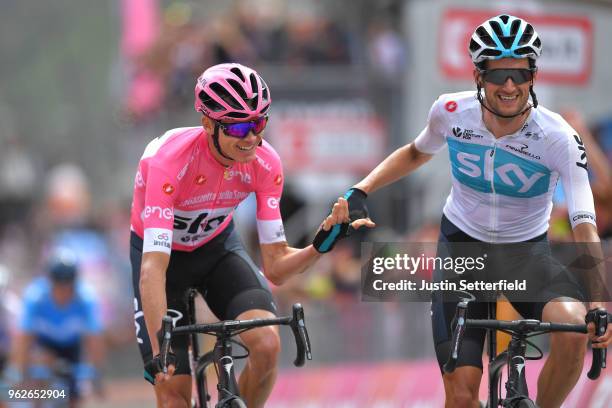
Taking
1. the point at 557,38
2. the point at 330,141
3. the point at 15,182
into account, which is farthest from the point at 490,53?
the point at 15,182

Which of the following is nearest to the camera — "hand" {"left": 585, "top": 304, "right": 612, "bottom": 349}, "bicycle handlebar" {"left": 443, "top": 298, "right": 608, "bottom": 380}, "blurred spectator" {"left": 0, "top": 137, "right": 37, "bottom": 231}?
"hand" {"left": 585, "top": 304, "right": 612, "bottom": 349}

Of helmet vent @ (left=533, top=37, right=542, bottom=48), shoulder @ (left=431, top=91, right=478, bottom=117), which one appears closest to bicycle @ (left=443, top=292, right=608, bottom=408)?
shoulder @ (left=431, top=91, right=478, bottom=117)

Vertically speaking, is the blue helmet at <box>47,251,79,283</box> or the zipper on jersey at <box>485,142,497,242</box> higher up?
the blue helmet at <box>47,251,79,283</box>

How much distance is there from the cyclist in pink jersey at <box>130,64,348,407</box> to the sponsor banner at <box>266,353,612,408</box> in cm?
511

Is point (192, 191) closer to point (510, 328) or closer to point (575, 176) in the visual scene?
point (510, 328)

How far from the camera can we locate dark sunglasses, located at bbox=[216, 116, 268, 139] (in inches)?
311

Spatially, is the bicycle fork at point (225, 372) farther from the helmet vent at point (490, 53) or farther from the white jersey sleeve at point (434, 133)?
the helmet vent at point (490, 53)

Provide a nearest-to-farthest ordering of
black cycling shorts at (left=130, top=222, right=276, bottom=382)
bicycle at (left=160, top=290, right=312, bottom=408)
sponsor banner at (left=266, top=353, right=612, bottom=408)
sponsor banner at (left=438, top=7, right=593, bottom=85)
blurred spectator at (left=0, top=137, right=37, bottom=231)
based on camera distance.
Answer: bicycle at (left=160, top=290, right=312, bottom=408), black cycling shorts at (left=130, top=222, right=276, bottom=382), sponsor banner at (left=438, top=7, right=593, bottom=85), sponsor banner at (left=266, top=353, right=612, bottom=408), blurred spectator at (left=0, top=137, right=37, bottom=231)

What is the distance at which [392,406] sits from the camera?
13430 millimetres

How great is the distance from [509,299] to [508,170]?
75cm

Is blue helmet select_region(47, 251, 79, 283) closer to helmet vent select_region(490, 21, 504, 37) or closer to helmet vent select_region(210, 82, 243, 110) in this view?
helmet vent select_region(210, 82, 243, 110)

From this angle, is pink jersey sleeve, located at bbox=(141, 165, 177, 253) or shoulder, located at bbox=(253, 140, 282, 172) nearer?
pink jersey sleeve, located at bbox=(141, 165, 177, 253)

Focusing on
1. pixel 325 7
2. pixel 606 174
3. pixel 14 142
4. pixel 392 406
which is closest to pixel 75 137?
pixel 14 142

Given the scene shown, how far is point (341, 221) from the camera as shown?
7.89 m
